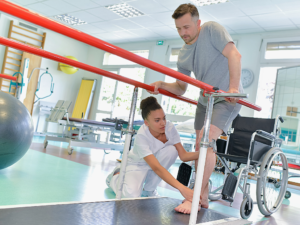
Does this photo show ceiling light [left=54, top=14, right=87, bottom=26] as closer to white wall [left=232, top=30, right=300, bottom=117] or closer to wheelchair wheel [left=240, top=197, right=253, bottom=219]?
white wall [left=232, top=30, right=300, bottom=117]

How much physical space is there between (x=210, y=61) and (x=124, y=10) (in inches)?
200

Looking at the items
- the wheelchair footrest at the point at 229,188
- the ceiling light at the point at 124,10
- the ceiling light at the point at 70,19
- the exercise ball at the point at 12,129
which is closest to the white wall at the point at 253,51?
the ceiling light at the point at 124,10

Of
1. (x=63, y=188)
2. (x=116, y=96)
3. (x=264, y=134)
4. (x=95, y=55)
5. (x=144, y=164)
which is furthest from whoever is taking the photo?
(x=95, y=55)

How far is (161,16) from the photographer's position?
625cm

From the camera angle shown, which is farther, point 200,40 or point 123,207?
point 200,40

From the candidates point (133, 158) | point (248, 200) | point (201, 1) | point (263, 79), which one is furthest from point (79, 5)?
point (248, 200)

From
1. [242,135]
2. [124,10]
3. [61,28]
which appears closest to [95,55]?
[124,10]

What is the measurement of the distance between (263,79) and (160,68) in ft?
18.2

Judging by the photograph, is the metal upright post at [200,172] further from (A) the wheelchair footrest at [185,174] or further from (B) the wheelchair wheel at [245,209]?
(B) the wheelchair wheel at [245,209]

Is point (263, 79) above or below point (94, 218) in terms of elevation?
above

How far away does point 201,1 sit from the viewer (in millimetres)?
5316

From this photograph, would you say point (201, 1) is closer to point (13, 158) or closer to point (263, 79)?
point (263, 79)

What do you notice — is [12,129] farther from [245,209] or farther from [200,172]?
[245,209]

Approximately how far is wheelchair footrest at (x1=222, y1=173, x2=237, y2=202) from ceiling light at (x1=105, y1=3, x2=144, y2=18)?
15.8 feet
